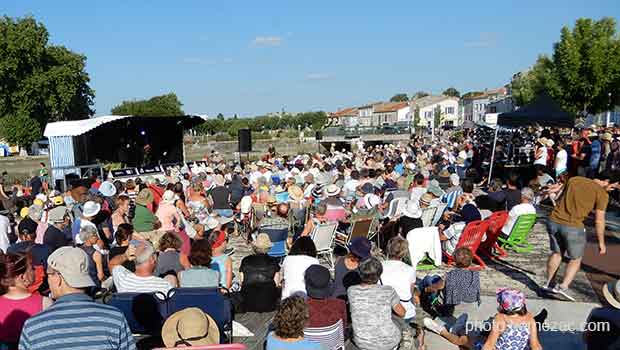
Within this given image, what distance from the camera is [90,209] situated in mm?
7324

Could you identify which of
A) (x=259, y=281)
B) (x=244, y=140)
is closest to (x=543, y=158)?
(x=259, y=281)

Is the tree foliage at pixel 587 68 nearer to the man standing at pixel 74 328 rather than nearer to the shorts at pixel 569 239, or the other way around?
the shorts at pixel 569 239

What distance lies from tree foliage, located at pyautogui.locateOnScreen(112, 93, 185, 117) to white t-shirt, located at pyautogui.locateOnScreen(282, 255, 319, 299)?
219 feet

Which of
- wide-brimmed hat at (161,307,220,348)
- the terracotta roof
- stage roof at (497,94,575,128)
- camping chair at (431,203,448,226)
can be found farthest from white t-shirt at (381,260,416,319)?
the terracotta roof

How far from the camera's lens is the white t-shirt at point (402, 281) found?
175 inches

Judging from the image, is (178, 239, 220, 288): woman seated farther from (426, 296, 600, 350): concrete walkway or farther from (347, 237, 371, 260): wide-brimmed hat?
(426, 296, 600, 350): concrete walkway

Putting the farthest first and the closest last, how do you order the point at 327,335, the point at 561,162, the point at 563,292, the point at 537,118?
the point at 537,118, the point at 561,162, the point at 563,292, the point at 327,335

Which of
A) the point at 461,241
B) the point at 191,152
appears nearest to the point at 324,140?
the point at 191,152

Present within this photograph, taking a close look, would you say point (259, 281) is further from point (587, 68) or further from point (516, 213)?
point (587, 68)

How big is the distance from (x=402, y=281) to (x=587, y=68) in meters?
29.7

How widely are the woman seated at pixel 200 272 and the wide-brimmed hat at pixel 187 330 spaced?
1367 millimetres

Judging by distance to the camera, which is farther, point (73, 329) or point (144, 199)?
point (144, 199)

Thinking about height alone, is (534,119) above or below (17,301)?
above

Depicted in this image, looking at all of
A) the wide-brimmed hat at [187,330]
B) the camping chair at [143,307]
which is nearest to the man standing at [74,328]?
the wide-brimmed hat at [187,330]
